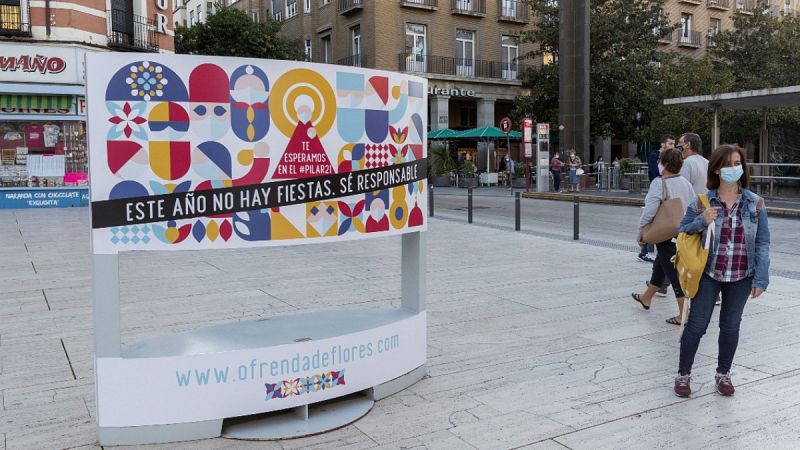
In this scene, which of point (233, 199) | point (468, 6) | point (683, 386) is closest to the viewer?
point (233, 199)

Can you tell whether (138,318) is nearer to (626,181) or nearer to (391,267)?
(391,267)

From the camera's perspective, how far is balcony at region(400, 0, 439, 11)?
3683cm

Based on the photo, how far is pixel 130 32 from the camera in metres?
22.2

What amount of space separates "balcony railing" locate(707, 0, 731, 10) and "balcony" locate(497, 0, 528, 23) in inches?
586

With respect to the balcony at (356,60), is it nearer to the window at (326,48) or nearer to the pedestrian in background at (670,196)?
the window at (326,48)

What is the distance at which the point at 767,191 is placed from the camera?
71.9ft

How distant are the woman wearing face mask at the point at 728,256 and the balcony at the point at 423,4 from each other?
1342 inches

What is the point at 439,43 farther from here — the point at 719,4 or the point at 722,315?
the point at 722,315

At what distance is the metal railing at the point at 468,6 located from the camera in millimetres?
38503

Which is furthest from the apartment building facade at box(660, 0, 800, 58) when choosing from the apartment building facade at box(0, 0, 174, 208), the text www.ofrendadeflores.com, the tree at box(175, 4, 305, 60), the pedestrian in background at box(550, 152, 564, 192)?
the text www.ofrendadeflores.com

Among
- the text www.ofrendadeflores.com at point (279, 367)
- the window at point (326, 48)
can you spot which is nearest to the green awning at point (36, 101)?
the text www.ofrendadeflores.com at point (279, 367)

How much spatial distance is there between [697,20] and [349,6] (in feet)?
80.4

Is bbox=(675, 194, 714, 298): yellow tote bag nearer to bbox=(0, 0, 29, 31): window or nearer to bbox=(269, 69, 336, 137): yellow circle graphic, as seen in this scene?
bbox=(269, 69, 336, 137): yellow circle graphic

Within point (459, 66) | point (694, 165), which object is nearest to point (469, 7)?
point (459, 66)
